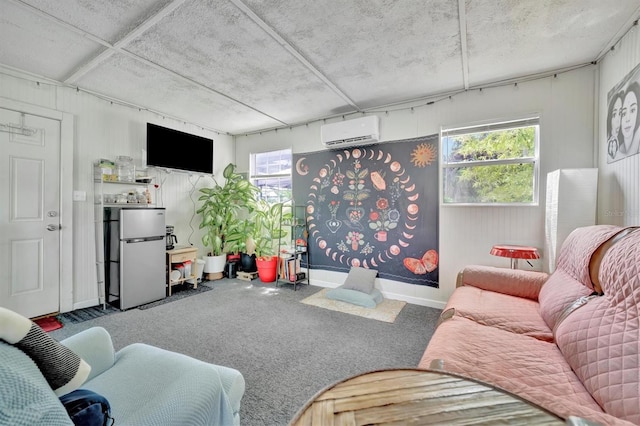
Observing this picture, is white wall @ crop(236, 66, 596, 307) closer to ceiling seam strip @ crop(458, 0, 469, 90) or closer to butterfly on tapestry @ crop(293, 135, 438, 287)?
butterfly on tapestry @ crop(293, 135, 438, 287)

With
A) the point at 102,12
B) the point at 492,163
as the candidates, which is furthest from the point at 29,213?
the point at 492,163

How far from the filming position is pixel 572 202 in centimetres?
224

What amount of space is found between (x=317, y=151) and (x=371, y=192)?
3.65ft

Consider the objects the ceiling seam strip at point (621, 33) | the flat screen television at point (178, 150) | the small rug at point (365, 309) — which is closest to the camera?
the ceiling seam strip at point (621, 33)

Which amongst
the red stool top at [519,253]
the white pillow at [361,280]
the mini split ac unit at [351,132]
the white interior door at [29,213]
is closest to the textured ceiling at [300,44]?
the mini split ac unit at [351,132]

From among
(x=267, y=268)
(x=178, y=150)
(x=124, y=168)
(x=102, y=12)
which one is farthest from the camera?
(x=267, y=268)

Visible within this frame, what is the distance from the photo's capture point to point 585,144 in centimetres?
255

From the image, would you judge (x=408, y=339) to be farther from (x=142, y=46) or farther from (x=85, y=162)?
(x=85, y=162)

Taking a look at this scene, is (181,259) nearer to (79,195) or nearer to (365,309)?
(79,195)

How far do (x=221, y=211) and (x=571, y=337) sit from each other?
4253mm

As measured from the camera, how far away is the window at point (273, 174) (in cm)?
454

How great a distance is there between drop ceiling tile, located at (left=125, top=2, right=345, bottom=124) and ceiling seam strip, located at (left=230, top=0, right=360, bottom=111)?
0.04 m

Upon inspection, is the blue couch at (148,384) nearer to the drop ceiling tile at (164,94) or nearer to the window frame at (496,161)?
the drop ceiling tile at (164,94)

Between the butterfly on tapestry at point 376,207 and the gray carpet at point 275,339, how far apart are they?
70 centimetres
